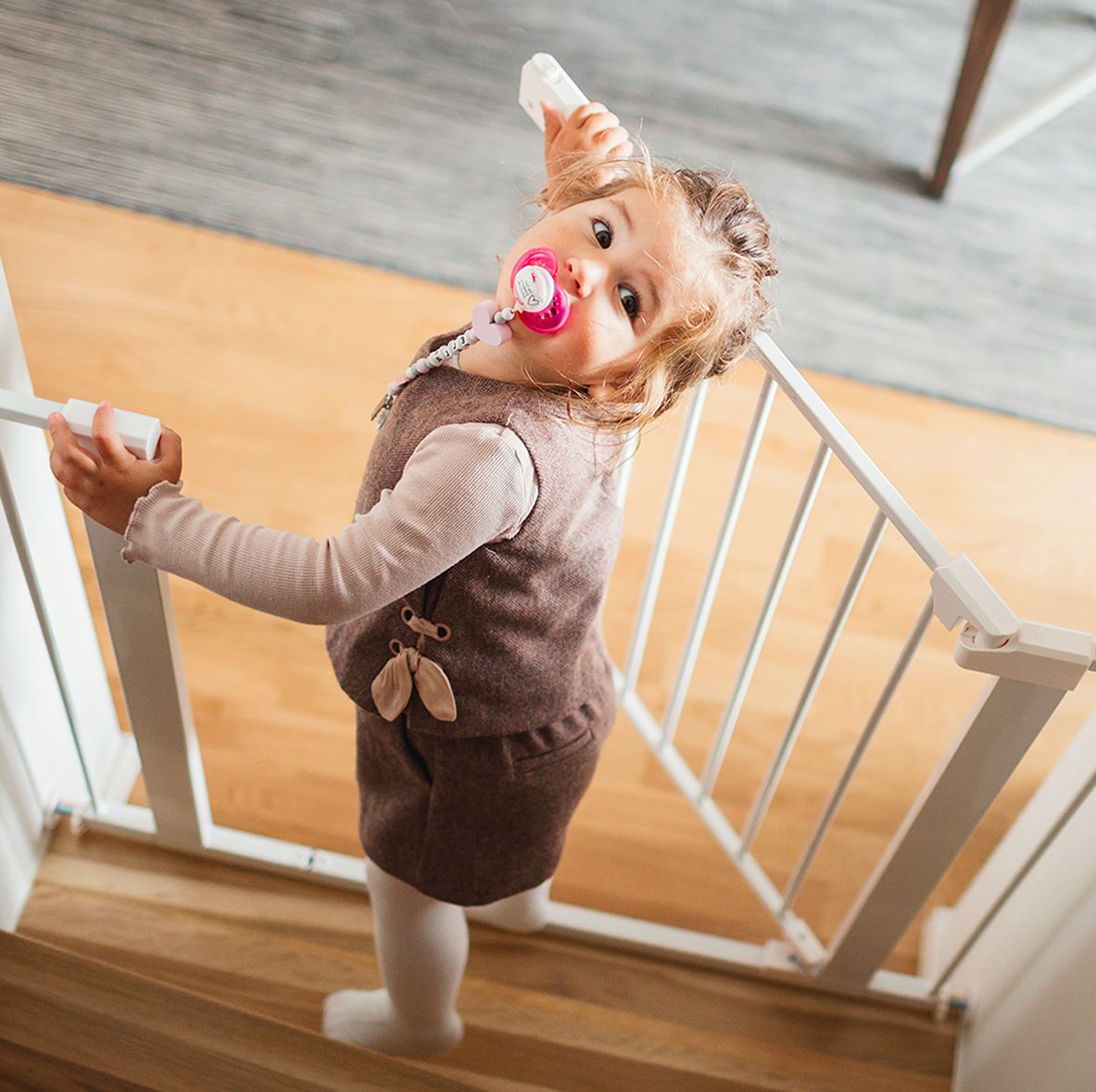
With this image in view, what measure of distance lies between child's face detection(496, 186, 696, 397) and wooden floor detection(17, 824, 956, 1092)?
0.79 m

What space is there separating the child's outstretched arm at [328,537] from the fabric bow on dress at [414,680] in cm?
11

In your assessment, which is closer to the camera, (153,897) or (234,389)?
A: (153,897)

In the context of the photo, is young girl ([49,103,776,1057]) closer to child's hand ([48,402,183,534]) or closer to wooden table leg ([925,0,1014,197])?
child's hand ([48,402,183,534])

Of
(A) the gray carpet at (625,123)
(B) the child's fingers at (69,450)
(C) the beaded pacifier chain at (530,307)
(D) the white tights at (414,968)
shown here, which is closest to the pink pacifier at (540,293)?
(C) the beaded pacifier chain at (530,307)

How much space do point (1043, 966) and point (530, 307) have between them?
0.84m

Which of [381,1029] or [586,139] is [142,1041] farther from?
[586,139]

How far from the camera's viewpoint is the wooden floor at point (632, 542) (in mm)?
1501

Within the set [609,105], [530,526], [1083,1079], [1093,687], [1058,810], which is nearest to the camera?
[530,526]

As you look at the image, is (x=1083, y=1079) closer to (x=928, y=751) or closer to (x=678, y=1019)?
(x=678, y=1019)

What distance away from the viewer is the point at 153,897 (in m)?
1.36

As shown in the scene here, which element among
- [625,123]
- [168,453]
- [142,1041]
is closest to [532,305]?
[168,453]

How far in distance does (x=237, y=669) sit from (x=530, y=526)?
2.74 feet

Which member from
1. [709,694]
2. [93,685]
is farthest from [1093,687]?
[93,685]

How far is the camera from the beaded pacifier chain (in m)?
0.80
